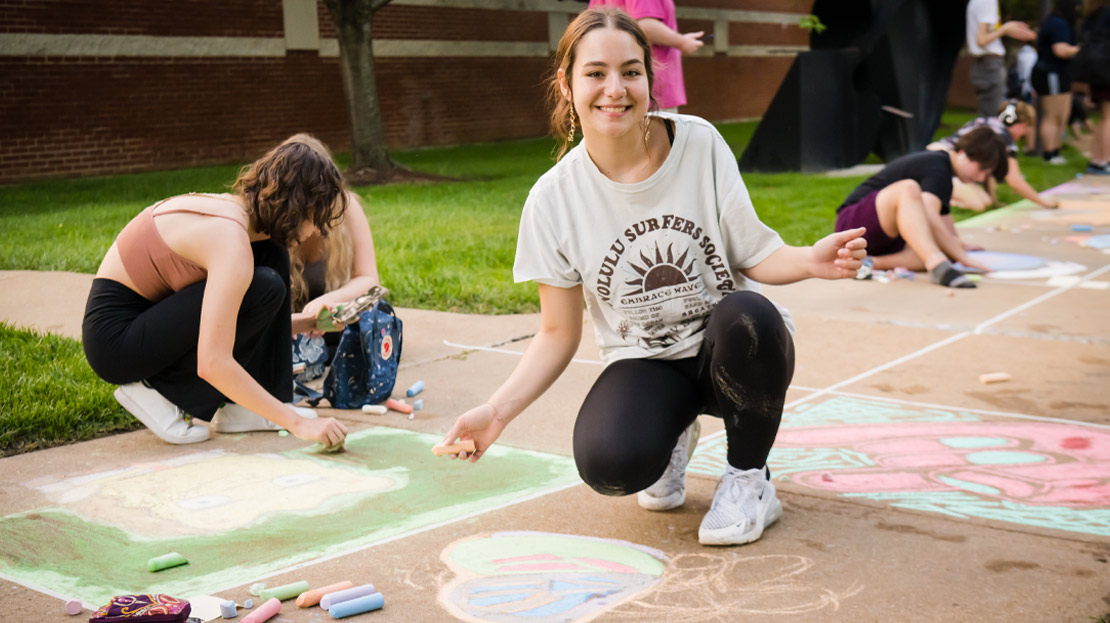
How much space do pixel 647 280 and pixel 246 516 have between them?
1.37m

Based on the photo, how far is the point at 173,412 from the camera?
4.13 m

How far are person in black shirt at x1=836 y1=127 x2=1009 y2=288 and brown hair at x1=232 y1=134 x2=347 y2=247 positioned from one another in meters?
4.05

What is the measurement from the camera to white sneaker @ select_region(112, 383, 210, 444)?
13.5 feet

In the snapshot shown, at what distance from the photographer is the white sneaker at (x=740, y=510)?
3055 mm

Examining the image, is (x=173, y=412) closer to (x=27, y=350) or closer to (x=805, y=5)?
(x=27, y=350)

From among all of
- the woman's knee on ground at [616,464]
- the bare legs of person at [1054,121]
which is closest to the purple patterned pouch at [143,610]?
the woman's knee on ground at [616,464]

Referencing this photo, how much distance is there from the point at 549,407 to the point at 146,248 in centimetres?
162

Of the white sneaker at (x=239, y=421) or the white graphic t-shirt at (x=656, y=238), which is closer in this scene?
the white graphic t-shirt at (x=656, y=238)

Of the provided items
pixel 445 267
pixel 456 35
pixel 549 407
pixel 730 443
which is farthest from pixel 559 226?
pixel 456 35

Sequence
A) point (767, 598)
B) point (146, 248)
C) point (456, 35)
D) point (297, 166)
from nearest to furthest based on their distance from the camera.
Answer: point (767, 598), point (297, 166), point (146, 248), point (456, 35)

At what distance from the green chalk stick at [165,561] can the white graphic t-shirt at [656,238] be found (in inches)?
45.5

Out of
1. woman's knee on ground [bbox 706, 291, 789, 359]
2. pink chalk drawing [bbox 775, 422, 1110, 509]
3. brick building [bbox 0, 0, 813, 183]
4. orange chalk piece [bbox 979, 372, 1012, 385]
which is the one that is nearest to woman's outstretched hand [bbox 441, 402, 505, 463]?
woman's knee on ground [bbox 706, 291, 789, 359]

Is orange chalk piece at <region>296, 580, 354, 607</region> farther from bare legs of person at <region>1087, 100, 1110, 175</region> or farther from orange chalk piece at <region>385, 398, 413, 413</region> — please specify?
bare legs of person at <region>1087, 100, 1110, 175</region>

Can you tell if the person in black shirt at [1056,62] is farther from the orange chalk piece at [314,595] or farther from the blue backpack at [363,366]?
the orange chalk piece at [314,595]
